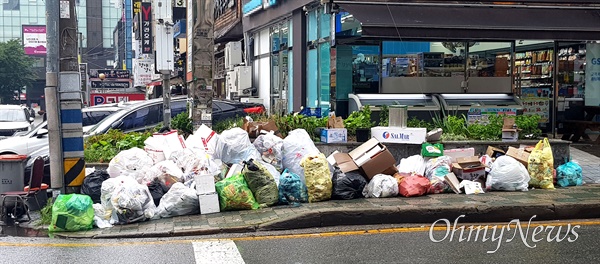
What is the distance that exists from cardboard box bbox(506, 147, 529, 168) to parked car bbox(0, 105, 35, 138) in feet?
56.4

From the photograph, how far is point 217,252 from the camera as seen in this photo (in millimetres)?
6984

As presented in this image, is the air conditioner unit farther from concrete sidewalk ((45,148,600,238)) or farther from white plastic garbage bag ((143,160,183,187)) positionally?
concrete sidewalk ((45,148,600,238))

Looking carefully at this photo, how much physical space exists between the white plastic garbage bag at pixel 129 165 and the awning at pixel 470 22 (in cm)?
554

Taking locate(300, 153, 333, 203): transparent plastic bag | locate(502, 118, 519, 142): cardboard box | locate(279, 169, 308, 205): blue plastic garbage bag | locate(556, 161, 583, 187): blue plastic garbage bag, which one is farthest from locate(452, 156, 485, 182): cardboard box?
locate(279, 169, 308, 205): blue plastic garbage bag

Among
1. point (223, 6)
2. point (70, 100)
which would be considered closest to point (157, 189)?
point (70, 100)

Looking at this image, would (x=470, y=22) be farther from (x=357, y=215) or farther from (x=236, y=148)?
(x=357, y=215)

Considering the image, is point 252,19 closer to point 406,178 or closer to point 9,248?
point 406,178

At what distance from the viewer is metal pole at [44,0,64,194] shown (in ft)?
29.5

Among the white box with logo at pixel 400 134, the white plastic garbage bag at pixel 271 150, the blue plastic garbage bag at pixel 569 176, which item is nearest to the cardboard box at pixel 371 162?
the white plastic garbage bag at pixel 271 150

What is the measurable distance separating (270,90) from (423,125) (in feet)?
33.9

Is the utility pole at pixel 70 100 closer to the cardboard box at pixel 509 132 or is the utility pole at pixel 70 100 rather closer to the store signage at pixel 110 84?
the cardboard box at pixel 509 132

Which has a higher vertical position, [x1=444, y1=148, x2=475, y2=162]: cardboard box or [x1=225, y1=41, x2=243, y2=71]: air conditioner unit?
[x1=225, y1=41, x2=243, y2=71]: air conditioner unit

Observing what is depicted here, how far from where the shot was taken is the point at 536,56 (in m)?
16.3

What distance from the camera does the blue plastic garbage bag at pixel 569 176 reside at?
10367 millimetres
